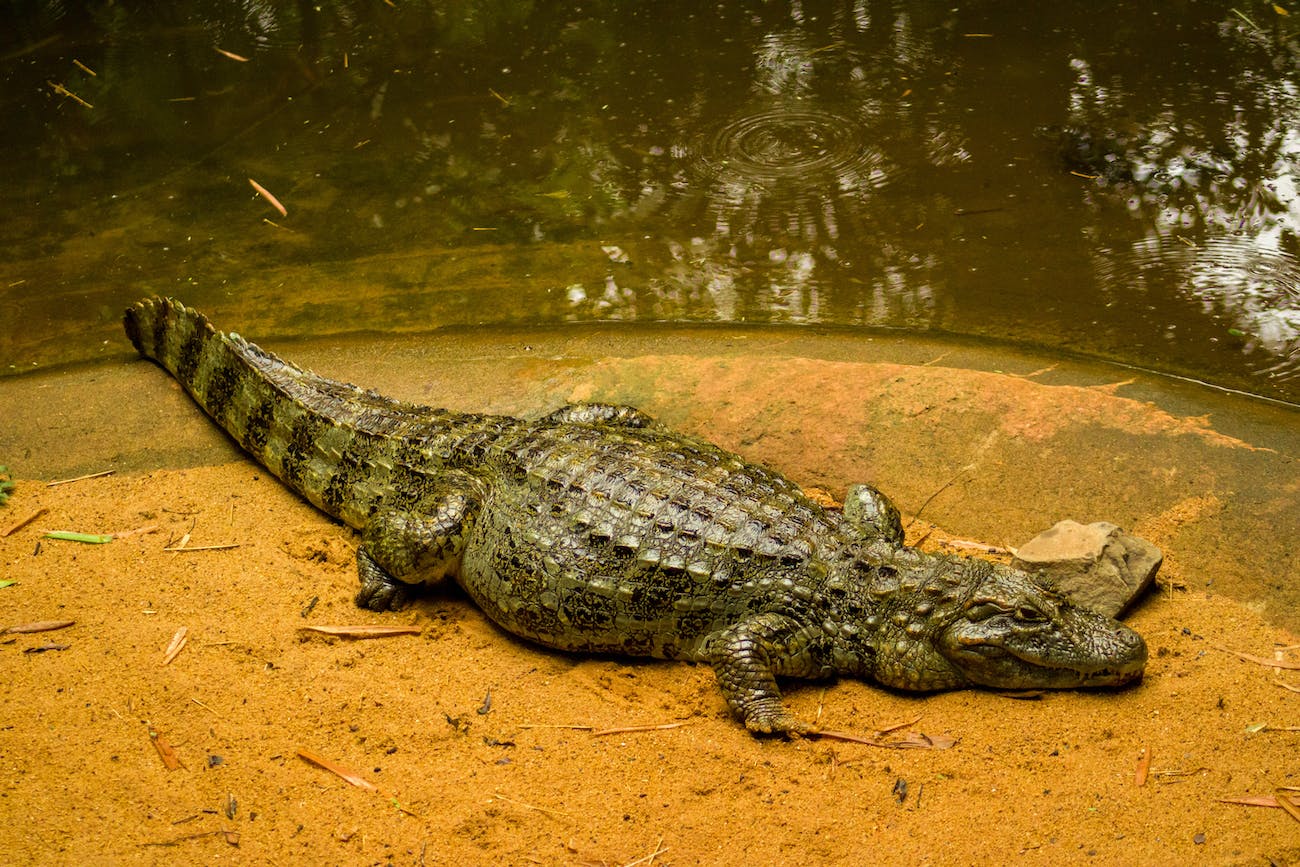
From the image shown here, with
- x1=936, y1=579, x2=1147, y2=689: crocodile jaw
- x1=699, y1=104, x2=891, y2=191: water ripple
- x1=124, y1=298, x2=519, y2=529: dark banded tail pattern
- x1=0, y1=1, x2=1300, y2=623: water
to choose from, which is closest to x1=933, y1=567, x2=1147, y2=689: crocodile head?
x1=936, y1=579, x2=1147, y2=689: crocodile jaw

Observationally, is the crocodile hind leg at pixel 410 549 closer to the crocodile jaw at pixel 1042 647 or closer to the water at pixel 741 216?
the water at pixel 741 216

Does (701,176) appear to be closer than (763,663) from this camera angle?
No

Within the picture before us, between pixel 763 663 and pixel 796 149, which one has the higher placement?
pixel 796 149

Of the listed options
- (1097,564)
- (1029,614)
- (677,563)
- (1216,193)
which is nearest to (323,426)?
(677,563)

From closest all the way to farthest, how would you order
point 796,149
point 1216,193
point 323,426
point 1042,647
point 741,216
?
1. point 1042,647
2. point 323,426
3. point 1216,193
4. point 741,216
5. point 796,149

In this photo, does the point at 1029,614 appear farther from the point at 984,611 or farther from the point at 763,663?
the point at 763,663

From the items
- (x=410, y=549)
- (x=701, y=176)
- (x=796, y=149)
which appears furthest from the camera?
(x=796, y=149)

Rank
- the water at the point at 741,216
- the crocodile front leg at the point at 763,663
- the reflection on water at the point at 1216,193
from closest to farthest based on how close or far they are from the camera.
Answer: the crocodile front leg at the point at 763,663
the water at the point at 741,216
the reflection on water at the point at 1216,193

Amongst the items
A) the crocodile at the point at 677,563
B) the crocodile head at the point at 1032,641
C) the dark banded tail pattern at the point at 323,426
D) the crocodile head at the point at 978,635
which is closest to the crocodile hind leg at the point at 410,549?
the crocodile at the point at 677,563

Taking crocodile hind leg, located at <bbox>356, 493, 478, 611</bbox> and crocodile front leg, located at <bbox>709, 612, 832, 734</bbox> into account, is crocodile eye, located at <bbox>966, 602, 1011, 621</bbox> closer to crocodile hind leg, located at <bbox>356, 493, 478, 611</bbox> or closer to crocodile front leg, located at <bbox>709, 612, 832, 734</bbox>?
crocodile front leg, located at <bbox>709, 612, 832, 734</bbox>
